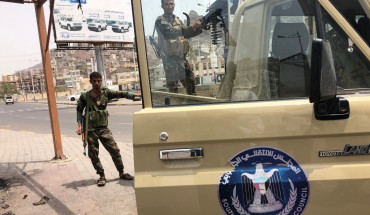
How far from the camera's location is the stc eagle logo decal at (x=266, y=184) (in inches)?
71.0

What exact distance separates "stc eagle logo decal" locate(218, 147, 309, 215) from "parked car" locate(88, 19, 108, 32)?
3350 cm

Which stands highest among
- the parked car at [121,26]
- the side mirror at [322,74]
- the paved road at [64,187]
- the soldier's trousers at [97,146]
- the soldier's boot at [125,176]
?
the parked car at [121,26]

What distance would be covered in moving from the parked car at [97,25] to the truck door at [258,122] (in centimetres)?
3319

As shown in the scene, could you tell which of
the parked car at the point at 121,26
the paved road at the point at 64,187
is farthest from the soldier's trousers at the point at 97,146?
the parked car at the point at 121,26

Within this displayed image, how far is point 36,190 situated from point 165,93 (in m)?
4.56

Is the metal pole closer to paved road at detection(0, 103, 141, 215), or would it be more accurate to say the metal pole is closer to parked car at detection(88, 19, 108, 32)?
paved road at detection(0, 103, 141, 215)

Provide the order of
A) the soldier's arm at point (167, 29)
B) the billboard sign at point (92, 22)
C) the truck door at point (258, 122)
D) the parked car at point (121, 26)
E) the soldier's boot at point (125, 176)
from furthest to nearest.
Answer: the parked car at point (121, 26) → the billboard sign at point (92, 22) → the soldier's boot at point (125, 176) → the soldier's arm at point (167, 29) → the truck door at point (258, 122)

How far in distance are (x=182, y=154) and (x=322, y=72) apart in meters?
0.74

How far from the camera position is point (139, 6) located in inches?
75.2

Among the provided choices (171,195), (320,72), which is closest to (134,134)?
(171,195)

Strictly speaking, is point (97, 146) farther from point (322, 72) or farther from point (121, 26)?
point (121, 26)

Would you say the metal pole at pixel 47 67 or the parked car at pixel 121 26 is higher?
the parked car at pixel 121 26

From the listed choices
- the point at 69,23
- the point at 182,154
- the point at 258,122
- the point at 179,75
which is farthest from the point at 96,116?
the point at 69,23

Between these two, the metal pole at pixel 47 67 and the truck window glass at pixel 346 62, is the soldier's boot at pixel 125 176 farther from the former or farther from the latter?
the truck window glass at pixel 346 62
